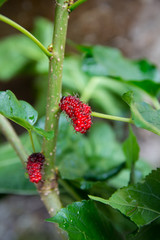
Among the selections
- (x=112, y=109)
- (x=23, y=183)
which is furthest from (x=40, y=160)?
(x=112, y=109)

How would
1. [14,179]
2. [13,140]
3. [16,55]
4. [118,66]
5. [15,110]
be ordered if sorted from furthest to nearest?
[16,55] → [118,66] → [14,179] → [13,140] → [15,110]

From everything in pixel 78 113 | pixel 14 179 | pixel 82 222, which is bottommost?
pixel 14 179

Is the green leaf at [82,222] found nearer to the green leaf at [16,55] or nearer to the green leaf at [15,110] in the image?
the green leaf at [15,110]

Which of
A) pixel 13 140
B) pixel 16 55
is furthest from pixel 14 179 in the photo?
pixel 16 55

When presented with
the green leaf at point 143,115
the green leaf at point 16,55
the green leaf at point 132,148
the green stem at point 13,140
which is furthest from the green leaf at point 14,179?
the green leaf at point 16,55

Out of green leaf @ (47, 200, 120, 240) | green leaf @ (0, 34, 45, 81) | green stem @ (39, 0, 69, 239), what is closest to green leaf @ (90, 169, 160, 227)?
green leaf @ (47, 200, 120, 240)

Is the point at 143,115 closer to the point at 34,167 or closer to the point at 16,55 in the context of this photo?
the point at 34,167

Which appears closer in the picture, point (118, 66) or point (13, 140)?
point (13, 140)

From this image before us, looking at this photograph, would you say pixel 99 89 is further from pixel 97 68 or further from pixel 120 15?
pixel 97 68
